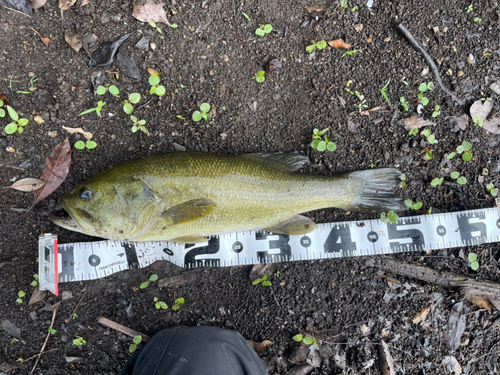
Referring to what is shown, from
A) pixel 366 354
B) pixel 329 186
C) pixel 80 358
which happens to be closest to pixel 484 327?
pixel 366 354

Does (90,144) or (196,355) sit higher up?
(90,144)

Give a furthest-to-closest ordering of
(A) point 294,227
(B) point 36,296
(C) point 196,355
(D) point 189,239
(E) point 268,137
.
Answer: (E) point 268,137, (B) point 36,296, (A) point 294,227, (D) point 189,239, (C) point 196,355

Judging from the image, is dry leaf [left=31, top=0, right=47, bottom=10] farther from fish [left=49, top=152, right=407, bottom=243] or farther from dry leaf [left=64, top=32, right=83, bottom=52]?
fish [left=49, top=152, right=407, bottom=243]

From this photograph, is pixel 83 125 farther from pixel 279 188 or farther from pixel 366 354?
pixel 366 354

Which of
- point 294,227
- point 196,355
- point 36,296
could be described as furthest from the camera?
point 36,296

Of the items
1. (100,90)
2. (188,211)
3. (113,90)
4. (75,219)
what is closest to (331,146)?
(188,211)

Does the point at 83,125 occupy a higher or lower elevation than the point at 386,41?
lower

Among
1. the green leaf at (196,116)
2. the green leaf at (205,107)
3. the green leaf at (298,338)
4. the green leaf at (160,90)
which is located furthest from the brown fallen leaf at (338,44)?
the green leaf at (298,338)

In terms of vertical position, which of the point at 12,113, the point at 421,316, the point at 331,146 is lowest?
the point at 421,316

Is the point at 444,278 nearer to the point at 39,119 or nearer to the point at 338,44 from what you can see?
the point at 338,44
